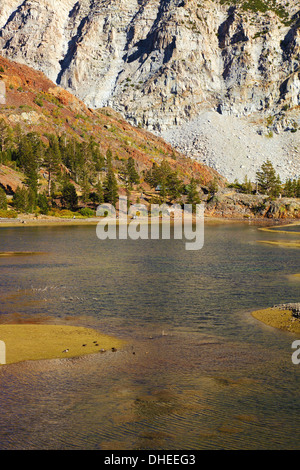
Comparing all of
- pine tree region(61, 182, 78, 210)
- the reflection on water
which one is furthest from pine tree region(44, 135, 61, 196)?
the reflection on water

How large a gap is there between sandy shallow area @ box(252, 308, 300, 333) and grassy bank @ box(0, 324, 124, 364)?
6326 mm

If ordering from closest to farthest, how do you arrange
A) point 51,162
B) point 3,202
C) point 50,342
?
point 50,342
point 3,202
point 51,162

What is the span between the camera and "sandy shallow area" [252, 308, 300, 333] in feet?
54.5

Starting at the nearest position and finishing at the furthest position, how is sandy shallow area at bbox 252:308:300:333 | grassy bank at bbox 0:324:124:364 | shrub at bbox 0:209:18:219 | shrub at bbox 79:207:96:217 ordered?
grassy bank at bbox 0:324:124:364, sandy shallow area at bbox 252:308:300:333, shrub at bbox 0:209:18:219, shrub at bbox 79:207:96:217

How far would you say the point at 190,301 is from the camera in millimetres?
21312

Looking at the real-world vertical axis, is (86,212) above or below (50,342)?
above

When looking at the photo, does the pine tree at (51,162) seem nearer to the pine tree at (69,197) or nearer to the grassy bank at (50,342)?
the pine tree at (69,197)

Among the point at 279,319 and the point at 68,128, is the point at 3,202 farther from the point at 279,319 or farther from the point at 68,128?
the point at 279,319

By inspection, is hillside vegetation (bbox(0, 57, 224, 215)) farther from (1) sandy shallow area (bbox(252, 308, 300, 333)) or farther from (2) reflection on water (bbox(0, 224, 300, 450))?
(1) sandy shallow area (bbox(252, 308, 300, 333))

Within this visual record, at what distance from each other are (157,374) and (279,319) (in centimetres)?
738

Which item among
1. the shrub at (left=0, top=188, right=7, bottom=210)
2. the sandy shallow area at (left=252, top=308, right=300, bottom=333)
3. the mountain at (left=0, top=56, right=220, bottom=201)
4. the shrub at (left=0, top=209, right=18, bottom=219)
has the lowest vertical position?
the sandy shallow area at (left=252, top=308, right=300, bottom=333)

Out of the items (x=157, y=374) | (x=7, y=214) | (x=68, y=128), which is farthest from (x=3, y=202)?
(x=157, y=374)

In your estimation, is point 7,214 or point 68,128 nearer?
point 7,214

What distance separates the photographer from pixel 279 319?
1753 centimetres
